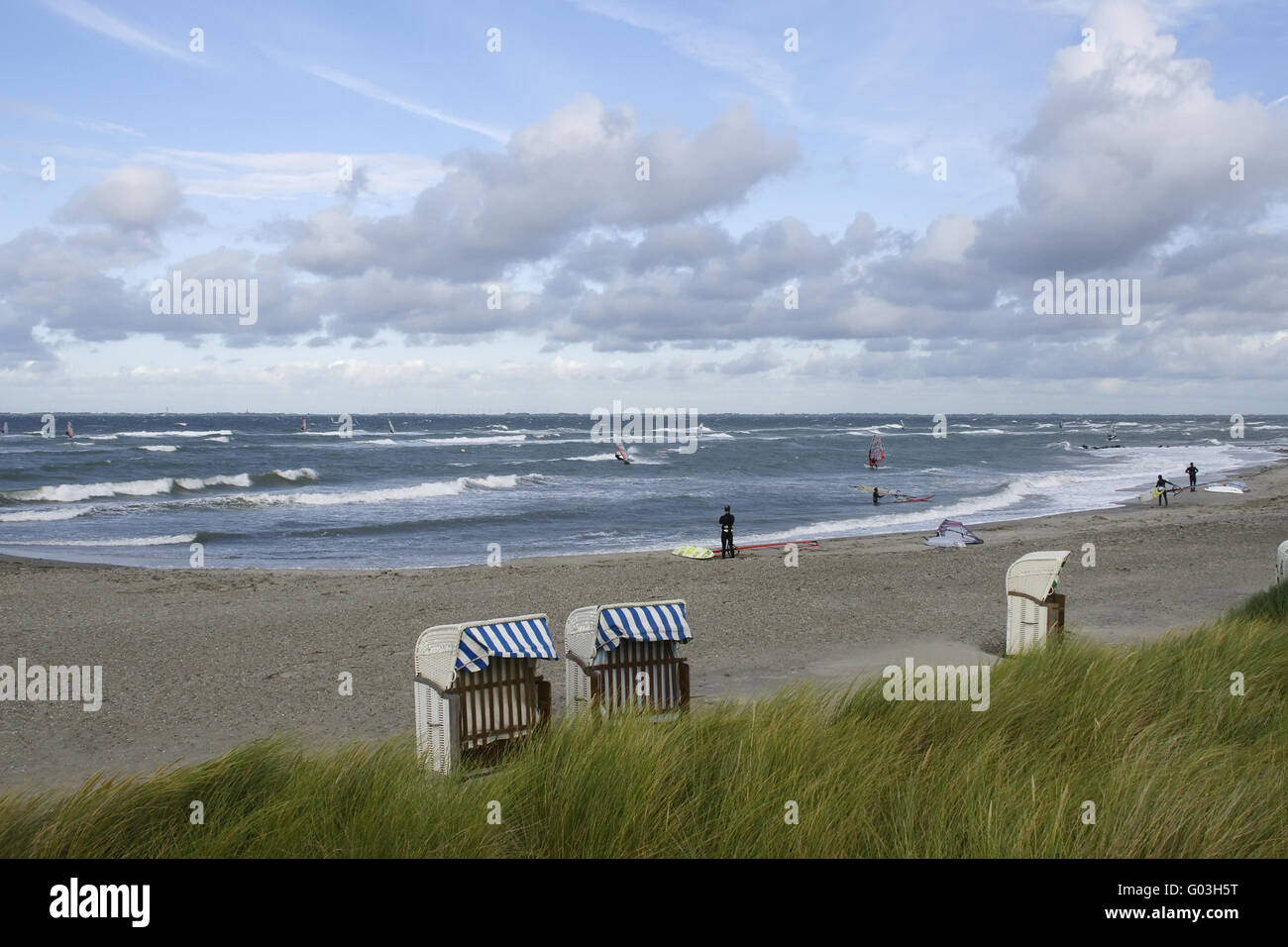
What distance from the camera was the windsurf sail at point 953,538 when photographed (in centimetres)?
2198

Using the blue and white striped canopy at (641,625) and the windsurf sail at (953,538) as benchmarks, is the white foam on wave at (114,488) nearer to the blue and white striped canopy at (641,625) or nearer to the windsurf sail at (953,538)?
the windsurf sail at (953,538)

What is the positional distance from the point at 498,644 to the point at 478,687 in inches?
14.3

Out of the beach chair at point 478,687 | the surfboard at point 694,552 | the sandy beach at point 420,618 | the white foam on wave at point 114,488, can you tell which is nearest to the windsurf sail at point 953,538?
the sandy beach at point 420,618

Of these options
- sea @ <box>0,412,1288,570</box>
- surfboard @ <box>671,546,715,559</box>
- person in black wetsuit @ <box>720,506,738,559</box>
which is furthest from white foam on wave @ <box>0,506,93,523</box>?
person in black wetsuit @ <box>720,506,738,559</box>

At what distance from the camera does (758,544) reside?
78.5 ft

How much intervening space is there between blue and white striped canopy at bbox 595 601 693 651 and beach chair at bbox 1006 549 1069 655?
13.2ft

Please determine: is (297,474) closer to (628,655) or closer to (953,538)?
(953,538)

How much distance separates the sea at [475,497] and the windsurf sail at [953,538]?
3.58 meters

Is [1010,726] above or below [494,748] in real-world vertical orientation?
above
